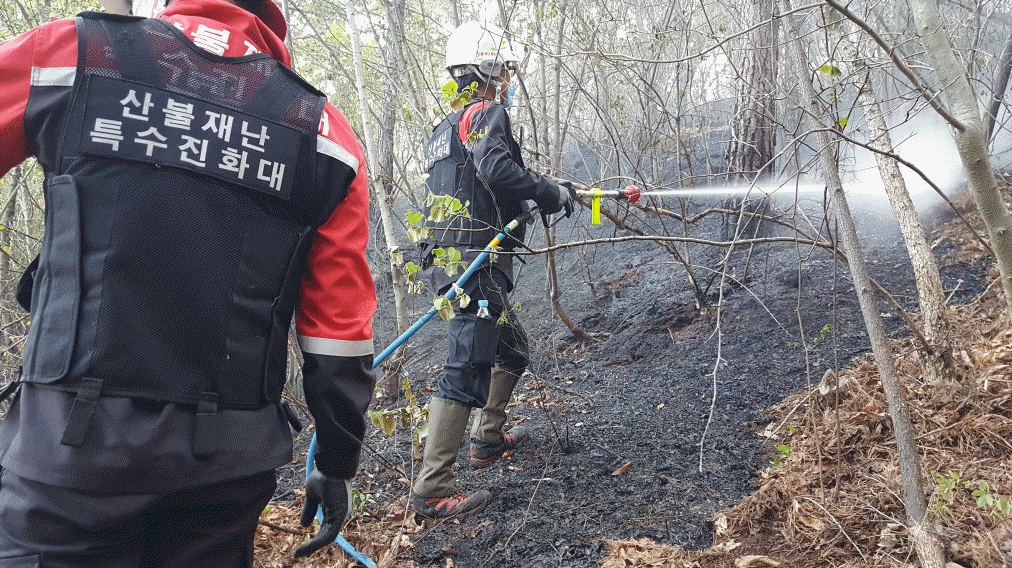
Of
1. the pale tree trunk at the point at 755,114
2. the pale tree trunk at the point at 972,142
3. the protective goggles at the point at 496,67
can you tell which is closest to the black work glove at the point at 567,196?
the protective goggles at the point at 496,67

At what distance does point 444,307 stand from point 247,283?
1.25 m

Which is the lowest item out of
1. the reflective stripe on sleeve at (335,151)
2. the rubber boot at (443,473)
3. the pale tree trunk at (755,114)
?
the rubber boot at (443,473)

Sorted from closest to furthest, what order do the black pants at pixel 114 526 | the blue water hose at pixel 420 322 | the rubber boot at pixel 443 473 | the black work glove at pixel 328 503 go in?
the black pants at pixel 114 526, the black work glove at pixel 328 503, the blue water hose at pixel 420 322, the rubber boot at pixel 443 473

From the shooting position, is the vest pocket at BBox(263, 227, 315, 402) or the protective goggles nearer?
the vest pocket at BBox(263, 227, 315, 402)

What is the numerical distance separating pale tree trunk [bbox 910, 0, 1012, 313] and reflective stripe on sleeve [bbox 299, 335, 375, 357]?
1808 millimetres

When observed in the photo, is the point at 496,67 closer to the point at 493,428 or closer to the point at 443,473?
the point at 493,428

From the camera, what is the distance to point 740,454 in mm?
3115

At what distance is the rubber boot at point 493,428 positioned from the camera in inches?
144

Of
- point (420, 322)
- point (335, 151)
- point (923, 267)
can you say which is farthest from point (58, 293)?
point (923, 267)

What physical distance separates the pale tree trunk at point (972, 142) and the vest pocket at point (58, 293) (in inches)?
89.5

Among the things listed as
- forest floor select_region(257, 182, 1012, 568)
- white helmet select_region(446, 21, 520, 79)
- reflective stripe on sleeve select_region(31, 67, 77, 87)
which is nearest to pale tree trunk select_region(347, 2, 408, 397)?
forest floor select_region(257, 182, 1012, 568)

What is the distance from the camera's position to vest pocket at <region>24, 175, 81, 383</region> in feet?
4.18

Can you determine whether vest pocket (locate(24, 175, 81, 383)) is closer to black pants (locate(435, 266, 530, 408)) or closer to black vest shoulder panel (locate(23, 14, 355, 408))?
black vest shoulder panel (locate(23, 14, 355, 408))

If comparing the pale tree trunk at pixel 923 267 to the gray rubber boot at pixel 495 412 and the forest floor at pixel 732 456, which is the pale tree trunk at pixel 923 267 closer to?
the forest floor at pixel 732 456
